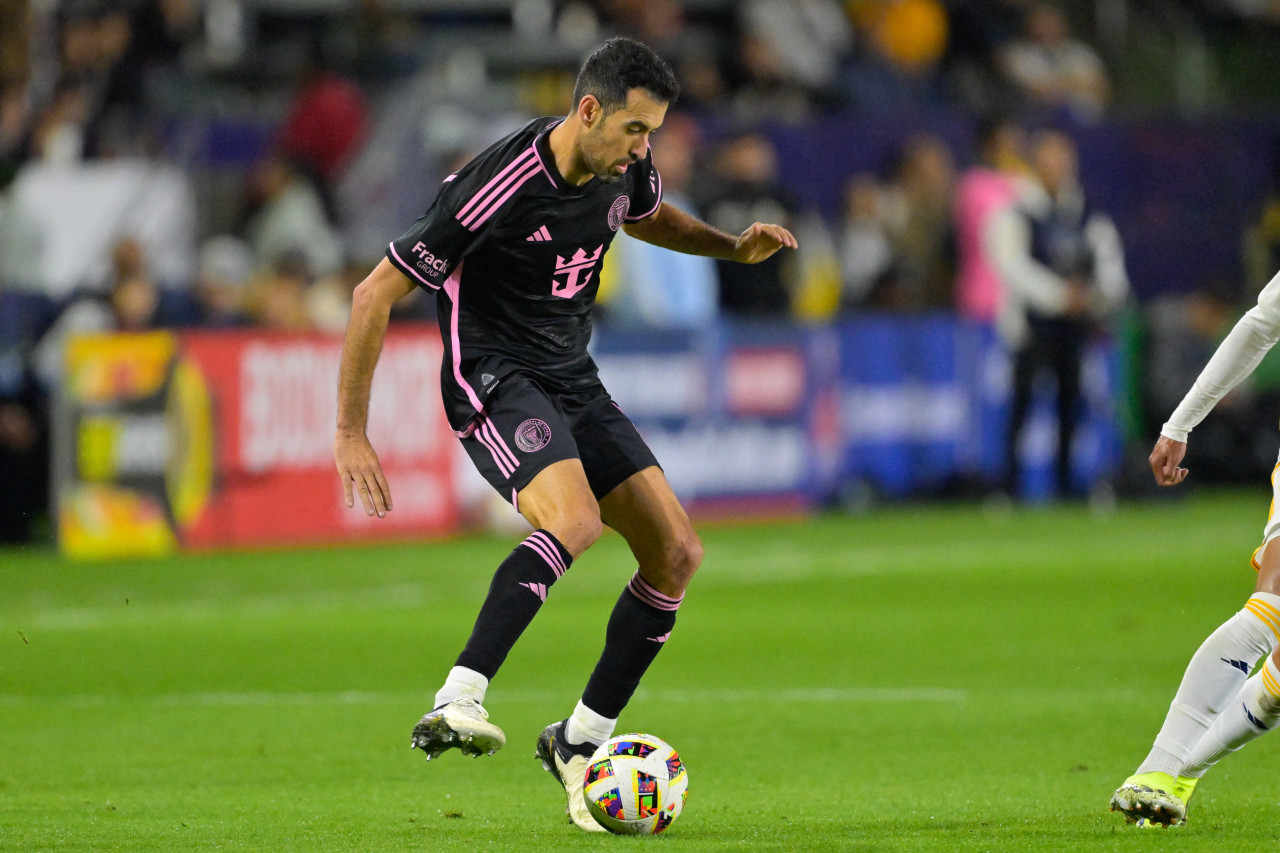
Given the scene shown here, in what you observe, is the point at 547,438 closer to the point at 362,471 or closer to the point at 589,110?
the point at 362,471

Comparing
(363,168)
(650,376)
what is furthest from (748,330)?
(363,168)

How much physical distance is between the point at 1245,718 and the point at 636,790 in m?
1.74

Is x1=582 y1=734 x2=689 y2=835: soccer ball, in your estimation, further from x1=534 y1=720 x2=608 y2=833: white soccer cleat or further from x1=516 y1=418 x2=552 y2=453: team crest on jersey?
x1=516 y1=418 x2=552 y2=453: team crest on jersey

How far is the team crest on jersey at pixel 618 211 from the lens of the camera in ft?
20.5

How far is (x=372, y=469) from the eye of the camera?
18.9 feet

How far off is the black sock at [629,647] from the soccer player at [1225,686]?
4.85ft

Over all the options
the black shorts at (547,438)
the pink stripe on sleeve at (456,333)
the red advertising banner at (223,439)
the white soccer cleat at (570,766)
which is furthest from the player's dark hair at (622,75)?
the red advertising banner at (223,439)

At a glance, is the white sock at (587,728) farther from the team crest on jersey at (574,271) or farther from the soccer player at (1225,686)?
the soccer player at (1225,686)

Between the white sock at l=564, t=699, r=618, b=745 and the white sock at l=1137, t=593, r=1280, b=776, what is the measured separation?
1.63 metres

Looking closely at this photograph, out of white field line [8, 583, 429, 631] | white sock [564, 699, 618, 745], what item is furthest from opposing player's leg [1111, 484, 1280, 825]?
white field line [8, 583, 429, 631]

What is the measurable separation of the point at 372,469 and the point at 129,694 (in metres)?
3.53

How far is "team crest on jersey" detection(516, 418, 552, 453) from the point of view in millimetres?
5906

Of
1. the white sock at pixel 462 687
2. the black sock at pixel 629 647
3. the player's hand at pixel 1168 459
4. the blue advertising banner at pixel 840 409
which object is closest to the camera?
the white sock at pixel 462 687

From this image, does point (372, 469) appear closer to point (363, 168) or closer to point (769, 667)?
point (769, 667)
